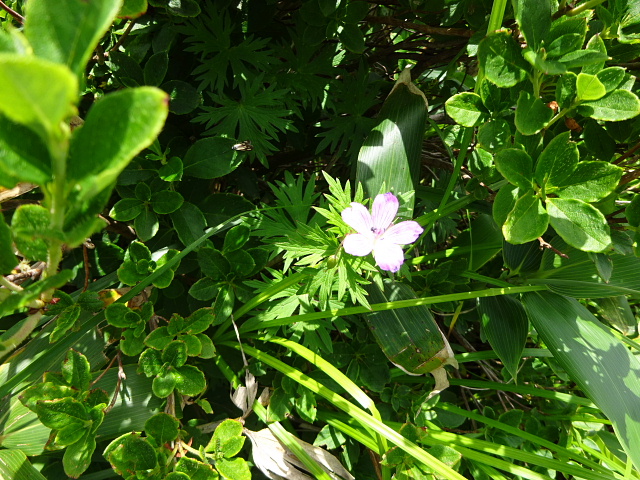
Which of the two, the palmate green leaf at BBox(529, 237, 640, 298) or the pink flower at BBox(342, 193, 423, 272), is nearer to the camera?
the pink flower at BBox(342, 193, 423, 272)

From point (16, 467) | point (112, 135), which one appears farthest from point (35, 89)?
point (16, 467)

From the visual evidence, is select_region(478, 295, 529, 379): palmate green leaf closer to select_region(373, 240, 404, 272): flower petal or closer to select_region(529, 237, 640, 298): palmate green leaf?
select_region(529, 237, 640, 298): palmate green leaf

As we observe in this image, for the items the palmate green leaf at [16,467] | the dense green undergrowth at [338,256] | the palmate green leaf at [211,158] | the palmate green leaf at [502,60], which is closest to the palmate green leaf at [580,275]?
the dense green undergrowth at [338,256]

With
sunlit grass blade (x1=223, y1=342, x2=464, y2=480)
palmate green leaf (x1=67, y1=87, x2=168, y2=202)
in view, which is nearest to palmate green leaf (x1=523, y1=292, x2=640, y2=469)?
sunlit grass blade (x1=223, y1=342, x2=464, y2=480)

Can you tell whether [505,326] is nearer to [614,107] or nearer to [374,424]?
[374,424]

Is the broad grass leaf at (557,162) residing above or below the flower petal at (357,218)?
below

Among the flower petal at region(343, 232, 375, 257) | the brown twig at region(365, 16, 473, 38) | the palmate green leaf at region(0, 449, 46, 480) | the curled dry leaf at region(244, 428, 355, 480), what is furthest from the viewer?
the brown twig at region(365, 16, 473, 38)

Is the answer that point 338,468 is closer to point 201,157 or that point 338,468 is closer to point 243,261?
point 243,261

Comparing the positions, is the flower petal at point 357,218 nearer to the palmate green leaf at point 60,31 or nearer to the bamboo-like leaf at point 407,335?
the bamboo-like leaf at point 407,335
